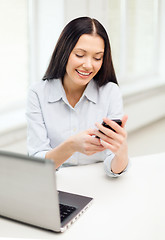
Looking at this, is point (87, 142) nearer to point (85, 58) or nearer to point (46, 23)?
point (85, 58)

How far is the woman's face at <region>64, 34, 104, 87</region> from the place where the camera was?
1.40m

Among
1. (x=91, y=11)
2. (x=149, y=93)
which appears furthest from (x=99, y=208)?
(x=149, y=93)

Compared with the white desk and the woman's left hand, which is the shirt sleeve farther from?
the woman's left hand

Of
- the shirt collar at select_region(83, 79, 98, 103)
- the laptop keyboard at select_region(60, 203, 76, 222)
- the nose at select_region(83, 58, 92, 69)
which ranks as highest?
the nose at select_region(83, 58, 92, 69)

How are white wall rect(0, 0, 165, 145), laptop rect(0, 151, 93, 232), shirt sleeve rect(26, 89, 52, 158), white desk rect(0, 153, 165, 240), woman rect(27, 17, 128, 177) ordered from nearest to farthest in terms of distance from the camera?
laptop rect(0, 151, 93, 232) < white desk rect(0, 153, 165, 240) < woman rect(27, 17, 128, 177) < shirt sleeve rect(26, 89, 52, 158) < white wall rect(0, 0, 165, 145)

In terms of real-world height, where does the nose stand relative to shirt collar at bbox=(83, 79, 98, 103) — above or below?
above

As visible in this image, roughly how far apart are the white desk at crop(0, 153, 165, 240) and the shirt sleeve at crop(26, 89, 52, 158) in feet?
0.51

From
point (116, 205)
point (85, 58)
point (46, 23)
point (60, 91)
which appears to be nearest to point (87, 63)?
point (85, 58)

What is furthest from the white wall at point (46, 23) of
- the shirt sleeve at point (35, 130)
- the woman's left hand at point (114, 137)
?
the woman's left hand at point (114, 137)

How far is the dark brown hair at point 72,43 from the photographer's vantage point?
4.65ft

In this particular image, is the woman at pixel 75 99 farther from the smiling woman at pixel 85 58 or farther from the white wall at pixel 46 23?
the white wall at pixel 46 23

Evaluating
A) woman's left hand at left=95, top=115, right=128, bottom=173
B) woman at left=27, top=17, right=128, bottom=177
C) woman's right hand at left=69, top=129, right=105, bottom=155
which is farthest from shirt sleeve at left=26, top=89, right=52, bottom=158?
woman's left hand at left=95, top=115, right=128, bottom=173

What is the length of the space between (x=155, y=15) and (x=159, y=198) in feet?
12.7

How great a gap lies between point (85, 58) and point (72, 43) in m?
0.09
